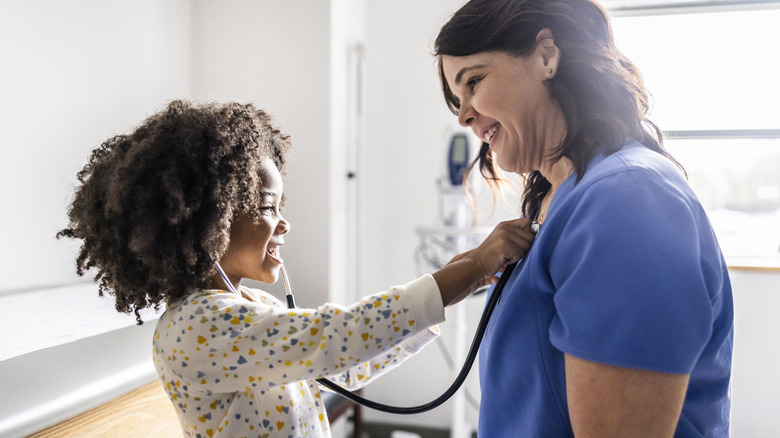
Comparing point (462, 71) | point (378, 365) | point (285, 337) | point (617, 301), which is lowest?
point (378, 365)

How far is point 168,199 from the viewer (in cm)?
85

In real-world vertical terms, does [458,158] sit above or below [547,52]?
below

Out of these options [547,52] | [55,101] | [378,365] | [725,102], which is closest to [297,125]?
[55,101]

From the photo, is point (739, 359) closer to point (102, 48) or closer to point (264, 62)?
point (264, 62)

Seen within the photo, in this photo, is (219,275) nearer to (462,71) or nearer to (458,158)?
(462,71)

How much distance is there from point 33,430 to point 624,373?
3.16ft

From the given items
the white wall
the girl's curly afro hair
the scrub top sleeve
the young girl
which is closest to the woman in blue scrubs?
the scrub top sleeve

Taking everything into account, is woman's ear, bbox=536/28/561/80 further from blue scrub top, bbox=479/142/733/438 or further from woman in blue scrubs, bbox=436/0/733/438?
blue scrub top, bbox=479/142/733/438

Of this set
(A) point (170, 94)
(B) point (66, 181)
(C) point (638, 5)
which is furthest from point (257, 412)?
(C) point (638, 5)

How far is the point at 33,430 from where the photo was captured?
3.30 feet

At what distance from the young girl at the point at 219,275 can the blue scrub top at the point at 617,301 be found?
0.39 ft

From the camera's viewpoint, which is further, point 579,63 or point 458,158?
point 458,158

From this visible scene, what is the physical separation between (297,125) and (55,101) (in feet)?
2.77

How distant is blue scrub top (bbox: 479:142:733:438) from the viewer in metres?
0.62
